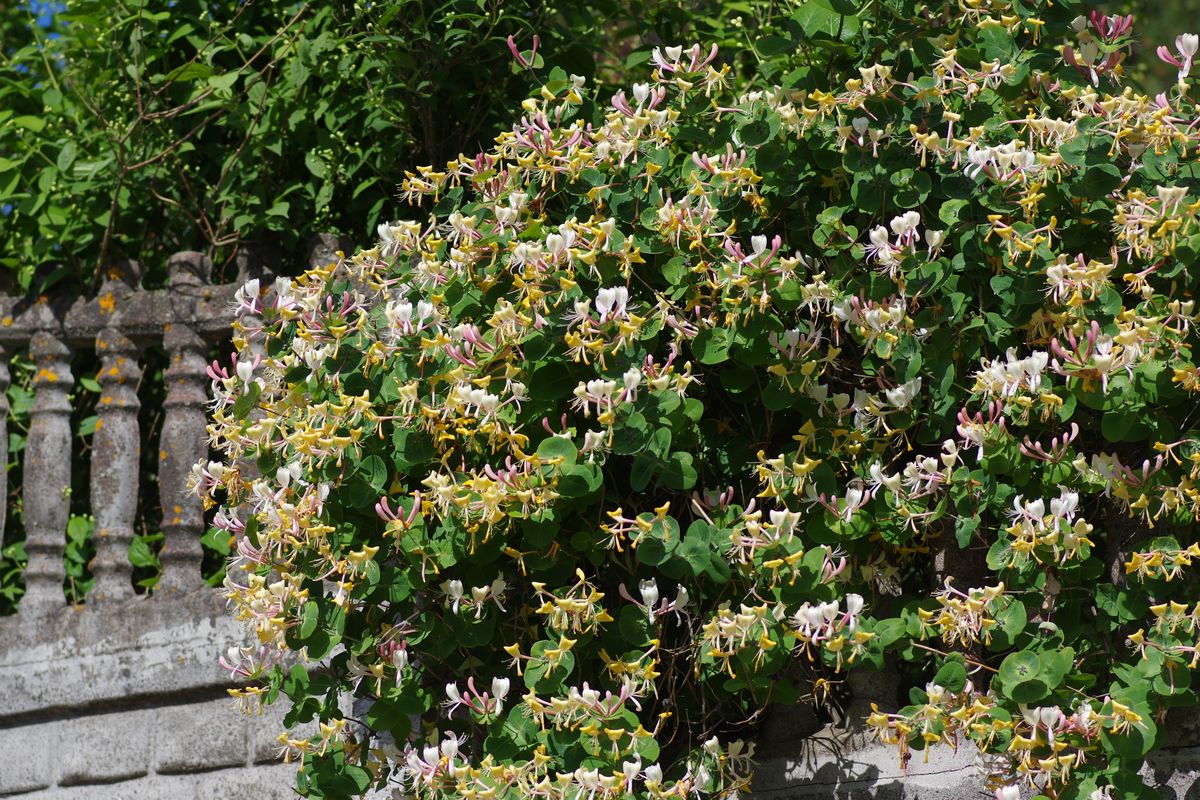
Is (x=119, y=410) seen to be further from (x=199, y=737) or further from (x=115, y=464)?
(x=199, y=737)

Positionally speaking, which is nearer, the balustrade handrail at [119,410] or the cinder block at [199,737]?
the cinder block at [199,737]

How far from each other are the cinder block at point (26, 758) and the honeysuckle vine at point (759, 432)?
1.46 metres

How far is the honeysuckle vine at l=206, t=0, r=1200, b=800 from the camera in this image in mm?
2510

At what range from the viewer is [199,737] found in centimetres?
380

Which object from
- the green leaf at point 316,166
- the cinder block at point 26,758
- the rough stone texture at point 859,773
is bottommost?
the cinder block at point 26,758

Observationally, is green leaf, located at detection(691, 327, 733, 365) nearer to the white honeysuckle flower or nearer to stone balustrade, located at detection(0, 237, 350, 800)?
the white honeysuckle flower

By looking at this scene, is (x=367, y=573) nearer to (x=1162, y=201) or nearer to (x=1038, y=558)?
(x=1038, y=558)

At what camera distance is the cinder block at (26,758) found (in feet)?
13.3

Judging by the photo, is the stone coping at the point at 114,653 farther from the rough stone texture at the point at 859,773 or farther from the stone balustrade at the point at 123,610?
the rough stone texture at the point at 859,773

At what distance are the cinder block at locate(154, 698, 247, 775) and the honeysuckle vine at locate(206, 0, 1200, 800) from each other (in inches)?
34.8

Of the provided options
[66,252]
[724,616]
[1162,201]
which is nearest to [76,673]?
[66,252]

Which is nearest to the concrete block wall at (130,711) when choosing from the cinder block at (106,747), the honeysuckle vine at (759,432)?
the cinder block at (106,747)

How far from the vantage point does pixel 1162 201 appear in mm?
2535

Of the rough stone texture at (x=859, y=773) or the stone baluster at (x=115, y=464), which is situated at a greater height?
the stone baluster at (x=115, y=464)
